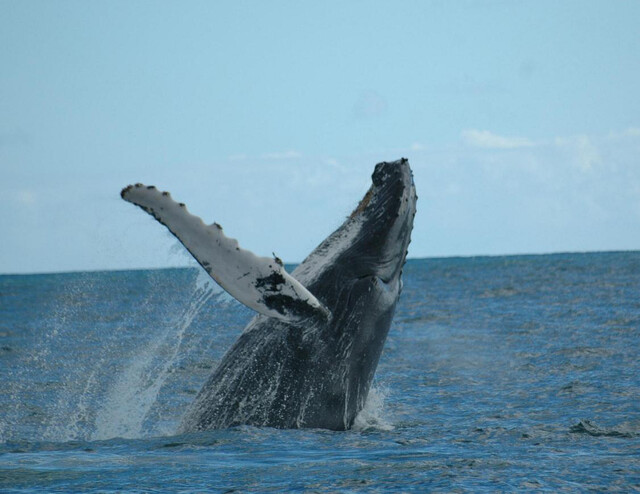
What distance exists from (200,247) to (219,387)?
1545 mm

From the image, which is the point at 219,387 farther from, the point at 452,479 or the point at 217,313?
the point at 217,313

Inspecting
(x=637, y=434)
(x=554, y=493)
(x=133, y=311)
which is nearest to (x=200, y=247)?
(x=554, y=493)

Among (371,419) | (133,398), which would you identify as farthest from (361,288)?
(133,398)

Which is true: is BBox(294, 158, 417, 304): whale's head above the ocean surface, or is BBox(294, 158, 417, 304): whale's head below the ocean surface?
above

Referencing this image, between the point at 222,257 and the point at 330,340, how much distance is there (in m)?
1.24

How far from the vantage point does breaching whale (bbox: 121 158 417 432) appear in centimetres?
712

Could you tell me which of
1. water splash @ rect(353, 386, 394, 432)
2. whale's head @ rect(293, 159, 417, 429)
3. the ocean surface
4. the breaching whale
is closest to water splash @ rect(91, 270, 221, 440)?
the ocean surface

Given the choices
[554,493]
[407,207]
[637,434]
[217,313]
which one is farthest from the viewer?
[217,313]

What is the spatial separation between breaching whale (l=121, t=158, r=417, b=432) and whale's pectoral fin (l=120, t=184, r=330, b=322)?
364mm

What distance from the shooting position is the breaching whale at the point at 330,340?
7.12 m

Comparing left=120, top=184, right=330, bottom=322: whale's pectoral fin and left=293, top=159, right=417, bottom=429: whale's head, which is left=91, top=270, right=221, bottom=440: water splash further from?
left=293, top=159, right=417, bottom=429: whale's head

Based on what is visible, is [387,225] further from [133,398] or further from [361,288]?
[133,398]

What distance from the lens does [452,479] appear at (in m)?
6.39

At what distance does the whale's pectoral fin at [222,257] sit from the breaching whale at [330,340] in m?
0.36
